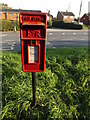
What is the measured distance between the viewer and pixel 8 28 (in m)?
19.2

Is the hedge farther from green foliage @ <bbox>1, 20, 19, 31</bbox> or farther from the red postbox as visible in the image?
the red postbox

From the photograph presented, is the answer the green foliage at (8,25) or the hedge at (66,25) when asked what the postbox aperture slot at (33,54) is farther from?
the hedge at (66,25)

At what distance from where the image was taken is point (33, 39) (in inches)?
91.2

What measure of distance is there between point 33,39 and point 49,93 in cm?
147

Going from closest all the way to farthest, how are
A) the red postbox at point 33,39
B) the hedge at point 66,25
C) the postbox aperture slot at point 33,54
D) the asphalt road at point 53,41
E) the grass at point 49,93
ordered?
the red postbox at point 33,39, the postbox aperture slot at point 33,54, the grass at point 49,93, the asphalt road at point 53,41, the hedge at point 66,25

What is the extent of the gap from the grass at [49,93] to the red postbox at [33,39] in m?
Answer: 0.86

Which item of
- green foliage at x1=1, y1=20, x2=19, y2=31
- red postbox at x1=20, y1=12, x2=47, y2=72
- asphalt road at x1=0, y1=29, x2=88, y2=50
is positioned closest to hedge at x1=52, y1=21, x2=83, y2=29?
asphalt road at x1=0, y1=29, x2=88, y2=50

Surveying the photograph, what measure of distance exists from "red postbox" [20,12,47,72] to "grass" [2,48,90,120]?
33.9 inches

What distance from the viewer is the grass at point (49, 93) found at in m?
2.73

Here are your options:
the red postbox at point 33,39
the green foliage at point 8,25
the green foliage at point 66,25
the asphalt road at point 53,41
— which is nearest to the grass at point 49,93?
the red postbox at point 33,39

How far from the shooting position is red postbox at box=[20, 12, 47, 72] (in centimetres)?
222

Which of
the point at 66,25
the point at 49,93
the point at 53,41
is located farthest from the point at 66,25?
the point at 49,93

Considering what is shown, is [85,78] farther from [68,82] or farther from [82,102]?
[82,102]

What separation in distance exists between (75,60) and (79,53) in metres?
0.70
